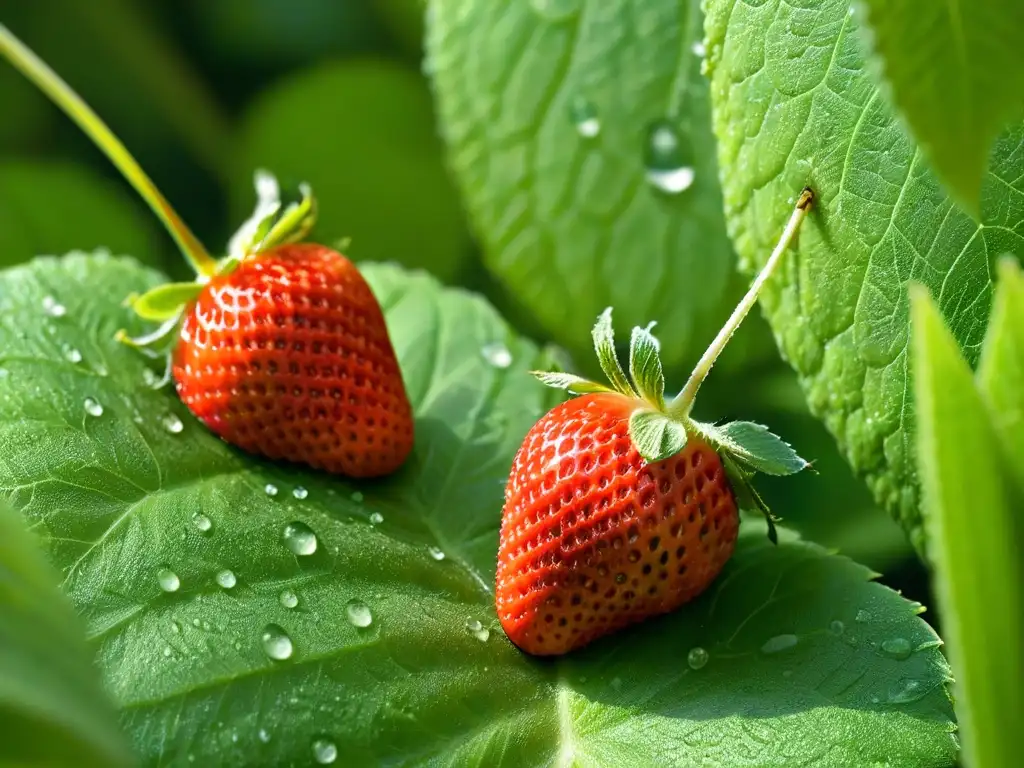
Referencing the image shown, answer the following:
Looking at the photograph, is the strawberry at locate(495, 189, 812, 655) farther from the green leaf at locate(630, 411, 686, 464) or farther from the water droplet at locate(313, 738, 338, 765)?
the water droplet at locate(313, 738, 338, 765)

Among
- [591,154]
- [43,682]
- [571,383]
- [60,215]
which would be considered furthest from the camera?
[60,215]

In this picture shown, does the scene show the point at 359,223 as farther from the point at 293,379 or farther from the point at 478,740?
the point at 478,740

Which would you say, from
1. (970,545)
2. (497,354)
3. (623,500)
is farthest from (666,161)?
(970,545)

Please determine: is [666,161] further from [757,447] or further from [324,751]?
[324,751]

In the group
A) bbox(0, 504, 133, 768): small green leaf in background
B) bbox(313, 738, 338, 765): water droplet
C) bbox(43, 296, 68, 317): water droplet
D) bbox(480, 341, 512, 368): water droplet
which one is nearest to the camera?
bbox(0, 504, 133, 768): small green leaf in background

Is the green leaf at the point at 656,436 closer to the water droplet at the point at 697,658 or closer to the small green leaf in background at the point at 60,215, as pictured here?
the water droplet at the point at 697,658

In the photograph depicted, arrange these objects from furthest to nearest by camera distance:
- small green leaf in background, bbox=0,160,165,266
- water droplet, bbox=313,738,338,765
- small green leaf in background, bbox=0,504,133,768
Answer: small green leaf in background, bbox=0,160,165,266, water droplet, bbox=313,738,338,765, small green leaf in background, bbox=0,504,133,768

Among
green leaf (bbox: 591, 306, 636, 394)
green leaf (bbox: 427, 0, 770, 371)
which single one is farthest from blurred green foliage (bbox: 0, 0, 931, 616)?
green leaf (bbox: 591, 306, 636, 394)
